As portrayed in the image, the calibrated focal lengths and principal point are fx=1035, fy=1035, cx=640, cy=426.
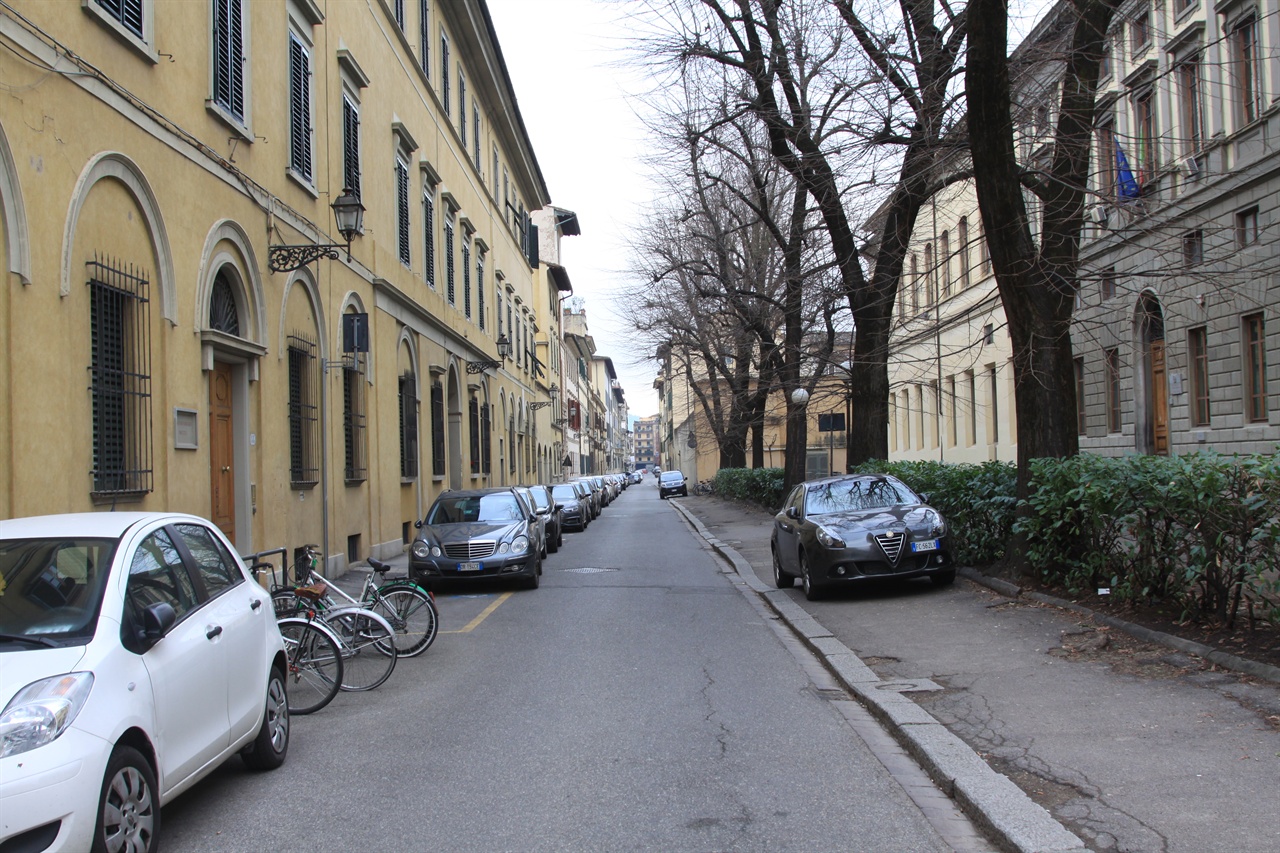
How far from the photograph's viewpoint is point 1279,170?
65.6 feet

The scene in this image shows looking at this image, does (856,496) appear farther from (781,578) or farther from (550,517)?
(550,517)

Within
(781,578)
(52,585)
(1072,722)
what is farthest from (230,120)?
(1072,722)

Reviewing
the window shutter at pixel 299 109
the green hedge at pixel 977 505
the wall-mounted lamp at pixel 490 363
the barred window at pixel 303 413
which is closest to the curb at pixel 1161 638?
the green hedge at pixel 977 505

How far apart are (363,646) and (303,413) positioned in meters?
7.97

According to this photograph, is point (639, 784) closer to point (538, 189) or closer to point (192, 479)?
point (192, 479)

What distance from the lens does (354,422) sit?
711 inches

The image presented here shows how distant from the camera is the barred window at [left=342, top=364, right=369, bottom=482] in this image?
58.0 feet

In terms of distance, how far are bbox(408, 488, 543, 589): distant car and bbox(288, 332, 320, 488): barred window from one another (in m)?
1.90

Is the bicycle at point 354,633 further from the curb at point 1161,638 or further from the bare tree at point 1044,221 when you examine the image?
the bare tree at point 1044,221

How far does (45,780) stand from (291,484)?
11407mm

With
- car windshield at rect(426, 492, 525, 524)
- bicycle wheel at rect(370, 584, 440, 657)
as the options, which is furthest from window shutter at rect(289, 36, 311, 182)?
bicycle wheel at rect(370, 584, 440, 657)

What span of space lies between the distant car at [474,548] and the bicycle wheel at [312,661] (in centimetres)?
705

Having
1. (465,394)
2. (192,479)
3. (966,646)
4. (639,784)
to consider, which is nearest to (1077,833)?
(639,784)

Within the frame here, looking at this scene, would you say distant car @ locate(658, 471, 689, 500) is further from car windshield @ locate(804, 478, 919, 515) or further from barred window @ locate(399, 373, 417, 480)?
car windshield @ locate(804, 478, 919, 515)
